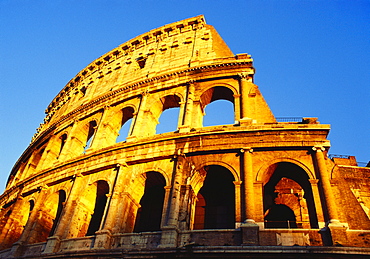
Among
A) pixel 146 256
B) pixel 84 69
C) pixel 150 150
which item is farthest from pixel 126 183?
pixel 84 69

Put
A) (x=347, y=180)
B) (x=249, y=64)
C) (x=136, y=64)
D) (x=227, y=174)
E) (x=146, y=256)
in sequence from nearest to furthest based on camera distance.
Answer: (x=146, y=256), (x=347, y=180), (x=227, y=174), (x=249, y=64), (x=136, y=64)

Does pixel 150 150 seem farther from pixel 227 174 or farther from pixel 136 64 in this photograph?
pixel 136 64

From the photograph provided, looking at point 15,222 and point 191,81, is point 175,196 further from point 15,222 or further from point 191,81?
point 15,222

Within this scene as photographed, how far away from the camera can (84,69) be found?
22906 mm

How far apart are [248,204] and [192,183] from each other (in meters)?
2.23

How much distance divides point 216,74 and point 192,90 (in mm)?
1400

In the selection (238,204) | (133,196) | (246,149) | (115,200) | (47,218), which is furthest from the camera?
(47,218)

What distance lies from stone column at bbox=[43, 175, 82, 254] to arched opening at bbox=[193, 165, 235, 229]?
500cm

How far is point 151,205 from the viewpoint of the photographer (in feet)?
41.1

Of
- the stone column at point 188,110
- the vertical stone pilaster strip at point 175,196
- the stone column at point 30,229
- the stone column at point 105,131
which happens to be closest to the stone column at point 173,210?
the vertical stone pilaster strip at point 175,196

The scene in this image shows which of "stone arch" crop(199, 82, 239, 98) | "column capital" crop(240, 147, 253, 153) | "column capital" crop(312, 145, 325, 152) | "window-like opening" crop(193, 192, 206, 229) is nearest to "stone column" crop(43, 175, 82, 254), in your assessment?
"window-like opening" crop(193, 192, 206, 229)

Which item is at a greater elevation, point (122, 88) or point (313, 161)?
point (122, 88)

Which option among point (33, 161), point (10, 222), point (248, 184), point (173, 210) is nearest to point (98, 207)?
point (10, 222)

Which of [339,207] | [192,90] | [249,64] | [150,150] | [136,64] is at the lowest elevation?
[339,207]
